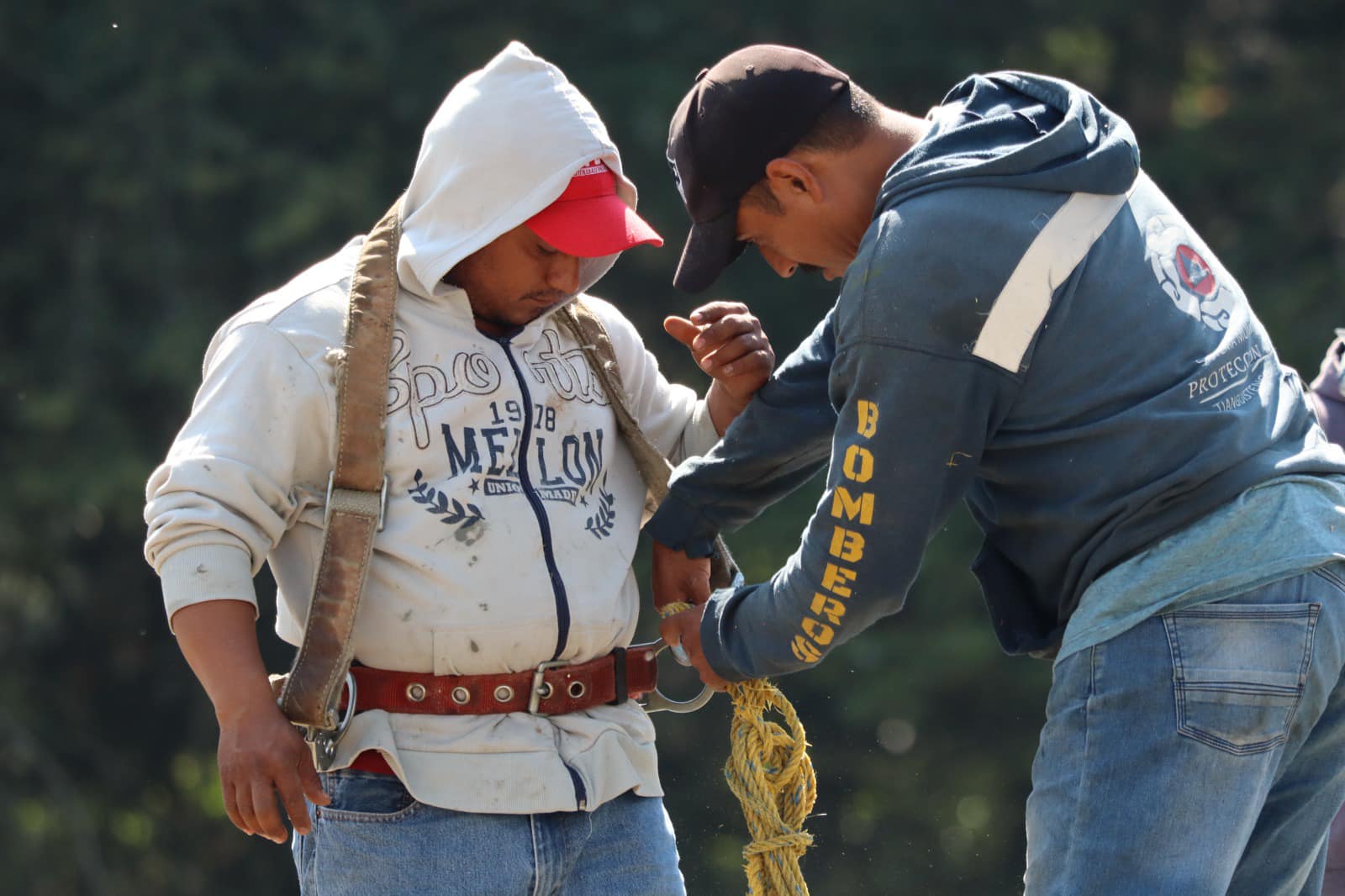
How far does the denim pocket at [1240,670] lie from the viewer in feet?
6.87

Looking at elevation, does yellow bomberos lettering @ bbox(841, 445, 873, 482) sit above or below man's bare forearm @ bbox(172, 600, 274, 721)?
above

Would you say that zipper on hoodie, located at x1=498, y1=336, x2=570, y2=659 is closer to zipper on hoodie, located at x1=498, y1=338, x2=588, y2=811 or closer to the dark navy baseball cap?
zipper on hoodie, located at x1=498, y1=338, x2=588, y2=811

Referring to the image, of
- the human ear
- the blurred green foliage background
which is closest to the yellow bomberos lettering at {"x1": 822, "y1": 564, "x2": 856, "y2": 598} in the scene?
the human ear

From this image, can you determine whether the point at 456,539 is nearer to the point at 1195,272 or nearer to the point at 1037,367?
the point at 1037,367

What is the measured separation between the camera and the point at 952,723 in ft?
26.2

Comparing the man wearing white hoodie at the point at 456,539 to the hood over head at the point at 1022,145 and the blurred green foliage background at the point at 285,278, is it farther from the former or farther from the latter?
the blurred green foliage background at the point at 285,278

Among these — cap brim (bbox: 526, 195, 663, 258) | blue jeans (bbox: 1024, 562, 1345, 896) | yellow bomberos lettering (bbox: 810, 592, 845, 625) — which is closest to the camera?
blue jeans (bbox: 1024, 562, 1345, 896)

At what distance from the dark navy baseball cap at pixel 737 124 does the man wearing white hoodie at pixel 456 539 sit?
139mm

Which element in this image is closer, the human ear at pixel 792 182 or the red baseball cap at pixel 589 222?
the human ear at pixel 792 182

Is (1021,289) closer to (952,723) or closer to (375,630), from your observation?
Answer: (375,630)

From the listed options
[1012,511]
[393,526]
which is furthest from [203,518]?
[1012,511]

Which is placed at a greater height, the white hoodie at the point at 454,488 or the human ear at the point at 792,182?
the human ear at the point at 792,182

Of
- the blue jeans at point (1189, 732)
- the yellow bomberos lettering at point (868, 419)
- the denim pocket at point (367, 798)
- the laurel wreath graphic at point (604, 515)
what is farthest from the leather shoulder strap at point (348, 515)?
the blue jeans at point (1189, 732)

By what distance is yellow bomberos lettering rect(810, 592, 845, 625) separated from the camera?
2326 mm
